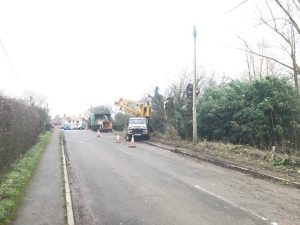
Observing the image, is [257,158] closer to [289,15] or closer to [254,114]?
[254,114]

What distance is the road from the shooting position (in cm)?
795

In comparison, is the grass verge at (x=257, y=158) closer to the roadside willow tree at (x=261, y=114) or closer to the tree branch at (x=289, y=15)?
the roadside willow tree at (x=261, y=114)

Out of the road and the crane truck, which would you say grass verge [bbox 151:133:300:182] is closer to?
the road

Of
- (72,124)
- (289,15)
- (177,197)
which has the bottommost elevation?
(177,197)

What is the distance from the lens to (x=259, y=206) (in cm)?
898

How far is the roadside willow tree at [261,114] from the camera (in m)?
21.6

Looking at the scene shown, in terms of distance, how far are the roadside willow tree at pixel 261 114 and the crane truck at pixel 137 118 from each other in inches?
398

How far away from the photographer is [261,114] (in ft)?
71.4

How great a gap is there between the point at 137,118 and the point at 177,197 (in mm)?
25472

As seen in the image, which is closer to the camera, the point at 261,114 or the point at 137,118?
the point at 261,114

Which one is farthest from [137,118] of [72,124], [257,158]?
[72,124]

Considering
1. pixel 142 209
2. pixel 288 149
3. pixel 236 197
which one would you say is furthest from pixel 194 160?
pixel 142 209

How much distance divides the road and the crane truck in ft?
58.1

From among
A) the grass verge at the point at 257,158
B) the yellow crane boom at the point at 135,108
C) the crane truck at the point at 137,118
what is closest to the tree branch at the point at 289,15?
the grass verge at the point at 257,158
